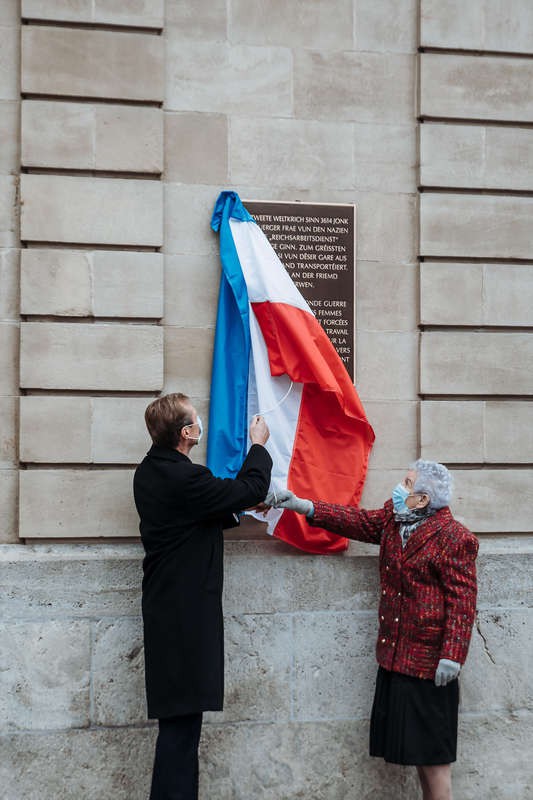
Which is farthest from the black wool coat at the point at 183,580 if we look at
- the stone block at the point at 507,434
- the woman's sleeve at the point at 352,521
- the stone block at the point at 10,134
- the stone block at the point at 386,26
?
the stone block at the point at 386,26

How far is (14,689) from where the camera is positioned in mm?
5531

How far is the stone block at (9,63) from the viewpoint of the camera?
19.1 feet

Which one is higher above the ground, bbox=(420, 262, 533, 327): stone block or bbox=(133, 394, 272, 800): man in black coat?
bbox=(420, 262, 533, 327): stone block

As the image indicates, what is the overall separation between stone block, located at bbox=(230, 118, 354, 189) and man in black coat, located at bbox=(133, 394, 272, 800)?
6.20 feet

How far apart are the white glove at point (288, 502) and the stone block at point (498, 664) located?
4.77 ft

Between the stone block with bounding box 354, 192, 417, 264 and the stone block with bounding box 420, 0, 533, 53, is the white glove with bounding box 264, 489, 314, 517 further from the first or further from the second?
the stone block with bounding box 420, 0, 533, 53

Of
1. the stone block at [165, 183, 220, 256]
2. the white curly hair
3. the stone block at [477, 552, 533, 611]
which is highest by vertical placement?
the stone block at [165, 183, 220, 256]

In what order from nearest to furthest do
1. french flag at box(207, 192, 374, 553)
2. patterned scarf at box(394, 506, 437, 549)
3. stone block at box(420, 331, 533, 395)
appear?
patterned scarf at box(394, 506, 437, 549) → french flag at box(207, 192, 374, 553) → stone block at box(420, 331, 533, 395)

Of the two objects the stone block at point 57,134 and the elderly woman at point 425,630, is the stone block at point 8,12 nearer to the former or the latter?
the stone block at point 57,134

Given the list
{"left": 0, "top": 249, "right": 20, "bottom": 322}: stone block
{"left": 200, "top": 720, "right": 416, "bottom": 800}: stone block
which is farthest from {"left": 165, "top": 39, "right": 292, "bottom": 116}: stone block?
{"left": 200, "top": 720, "right": 416, "bottom": 800}: stone block

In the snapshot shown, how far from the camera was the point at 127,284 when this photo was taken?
5.81m

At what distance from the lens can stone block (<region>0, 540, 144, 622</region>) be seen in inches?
→ 220

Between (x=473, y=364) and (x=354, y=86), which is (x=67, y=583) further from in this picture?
(x=354, y=86)

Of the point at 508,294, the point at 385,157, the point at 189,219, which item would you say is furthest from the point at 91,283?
the point at 508,294
